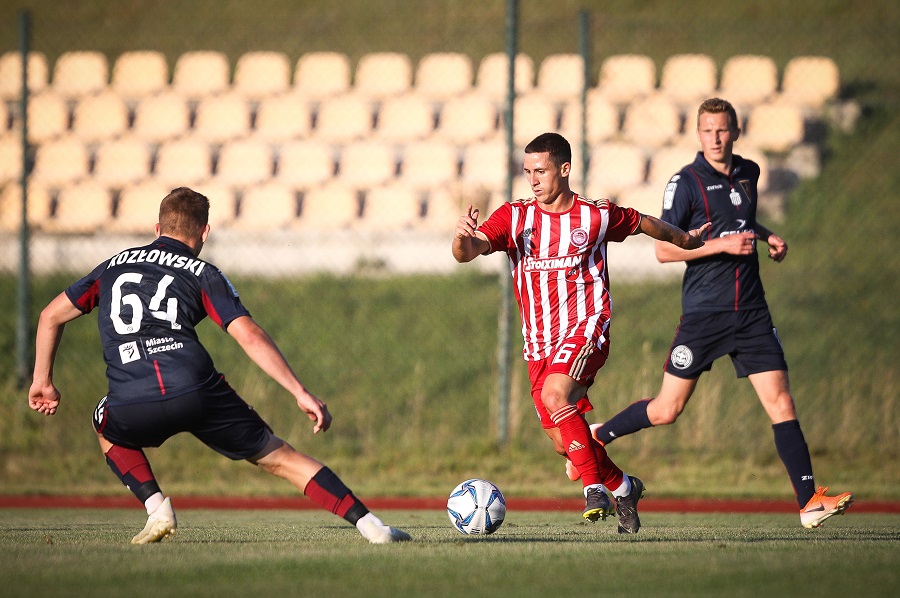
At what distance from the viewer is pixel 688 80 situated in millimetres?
17719

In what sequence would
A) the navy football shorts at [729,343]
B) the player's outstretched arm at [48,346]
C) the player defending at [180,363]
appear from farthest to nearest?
the navy football shorts at [729,343]
the player's outstretched arm at [48,346]
the player defending at [180,363]

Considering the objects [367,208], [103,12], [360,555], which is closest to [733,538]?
[360,555]

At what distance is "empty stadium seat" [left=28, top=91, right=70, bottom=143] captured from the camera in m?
17.4

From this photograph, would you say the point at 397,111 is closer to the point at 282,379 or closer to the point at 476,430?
the point at 476,430

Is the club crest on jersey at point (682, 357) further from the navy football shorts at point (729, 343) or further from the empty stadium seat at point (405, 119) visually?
the empty stadium seat at point (405, 119)

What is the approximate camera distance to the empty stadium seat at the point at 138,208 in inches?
643

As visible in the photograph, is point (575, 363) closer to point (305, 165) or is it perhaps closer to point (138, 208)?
point (305, 165)

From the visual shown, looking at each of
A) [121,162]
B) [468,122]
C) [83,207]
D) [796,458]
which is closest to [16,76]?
[121,162]

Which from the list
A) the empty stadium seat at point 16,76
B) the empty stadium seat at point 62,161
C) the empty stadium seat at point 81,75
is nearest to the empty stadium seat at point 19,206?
the empty stadium seat at point 62,161

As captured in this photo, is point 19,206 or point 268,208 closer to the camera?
point 19,206

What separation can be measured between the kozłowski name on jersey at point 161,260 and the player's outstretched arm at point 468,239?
4.43 ft

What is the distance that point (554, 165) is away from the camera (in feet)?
21.7

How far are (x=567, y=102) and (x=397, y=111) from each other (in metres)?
2.52

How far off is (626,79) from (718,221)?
34.6ft
